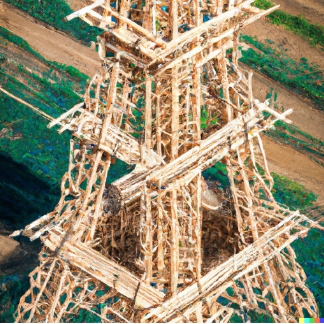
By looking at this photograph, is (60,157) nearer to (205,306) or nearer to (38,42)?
(38,42)

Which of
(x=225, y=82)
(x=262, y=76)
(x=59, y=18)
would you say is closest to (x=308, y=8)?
(x=262, y=76)

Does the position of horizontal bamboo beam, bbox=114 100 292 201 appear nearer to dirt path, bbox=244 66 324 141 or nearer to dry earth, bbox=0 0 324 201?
dry earth, bbox=0 0 324 201

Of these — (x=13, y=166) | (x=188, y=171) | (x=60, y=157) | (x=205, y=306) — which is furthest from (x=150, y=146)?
(x=13, y=166)

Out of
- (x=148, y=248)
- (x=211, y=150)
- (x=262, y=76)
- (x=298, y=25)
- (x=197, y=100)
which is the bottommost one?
(x=148, y=248)

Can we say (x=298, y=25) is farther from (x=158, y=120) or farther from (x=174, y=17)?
(x=158, y=120)

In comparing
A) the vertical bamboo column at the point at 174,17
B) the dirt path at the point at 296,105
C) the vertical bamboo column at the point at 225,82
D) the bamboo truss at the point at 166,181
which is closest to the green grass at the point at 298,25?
the dirt path at the point at 296,105

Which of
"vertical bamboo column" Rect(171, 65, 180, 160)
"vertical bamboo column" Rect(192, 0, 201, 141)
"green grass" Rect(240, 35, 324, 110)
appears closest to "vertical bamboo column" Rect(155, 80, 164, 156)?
"vertical bamboo column" Rect(171, 65, 180, 160)

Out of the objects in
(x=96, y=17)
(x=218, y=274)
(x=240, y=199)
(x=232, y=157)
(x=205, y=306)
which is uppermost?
(x=96, y=17)
